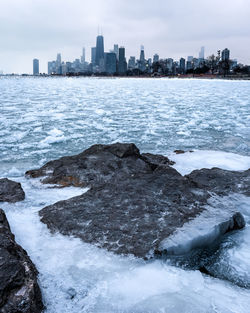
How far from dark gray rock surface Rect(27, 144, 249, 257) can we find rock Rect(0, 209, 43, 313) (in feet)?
2.84

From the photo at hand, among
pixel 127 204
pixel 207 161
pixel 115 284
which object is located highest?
pixel 127 204

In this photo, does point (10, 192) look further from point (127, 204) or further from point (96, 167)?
point (127, 204)

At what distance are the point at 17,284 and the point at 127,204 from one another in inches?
73.2

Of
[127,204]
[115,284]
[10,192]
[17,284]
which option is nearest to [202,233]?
[127,204]

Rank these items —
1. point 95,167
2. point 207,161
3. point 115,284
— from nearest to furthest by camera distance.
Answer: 1. point 115,284
2. point 95,167
3. point 207,161

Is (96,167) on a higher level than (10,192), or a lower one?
higher

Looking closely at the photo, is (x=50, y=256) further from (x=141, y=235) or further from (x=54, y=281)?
(x=141, y=235)

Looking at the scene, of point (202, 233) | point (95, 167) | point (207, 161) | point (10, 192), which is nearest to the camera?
point (202, 233)

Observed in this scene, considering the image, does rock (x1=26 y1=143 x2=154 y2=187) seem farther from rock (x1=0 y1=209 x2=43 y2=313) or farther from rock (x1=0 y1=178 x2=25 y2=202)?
rock (x1=0 y1=209 x2=43 y2=313)

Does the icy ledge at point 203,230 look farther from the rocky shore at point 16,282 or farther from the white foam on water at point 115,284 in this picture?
the rocky shore at point 16,282

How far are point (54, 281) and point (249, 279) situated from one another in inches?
75.7

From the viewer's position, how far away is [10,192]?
14.9 feet

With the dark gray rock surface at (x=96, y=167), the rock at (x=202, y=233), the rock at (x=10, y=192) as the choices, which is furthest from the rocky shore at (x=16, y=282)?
the dark gray rock surface at (x=96, y=167)

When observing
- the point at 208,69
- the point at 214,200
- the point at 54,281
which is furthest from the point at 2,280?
the point at 208,69
